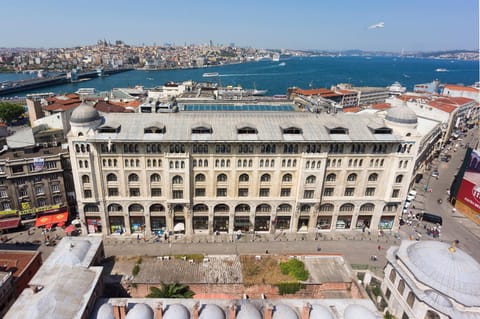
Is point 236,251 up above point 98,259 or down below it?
below

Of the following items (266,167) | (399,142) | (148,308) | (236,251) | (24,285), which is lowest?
(236,251)

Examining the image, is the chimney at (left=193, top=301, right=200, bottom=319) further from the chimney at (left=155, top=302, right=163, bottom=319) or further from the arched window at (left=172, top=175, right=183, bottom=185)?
the arched window at (left=172, top=175, right=183, bottom=185)

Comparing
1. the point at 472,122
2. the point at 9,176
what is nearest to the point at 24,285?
the point at 9,176

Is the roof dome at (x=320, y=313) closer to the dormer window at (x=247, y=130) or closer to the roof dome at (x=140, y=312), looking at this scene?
the roof dome at (x=140, y=312)

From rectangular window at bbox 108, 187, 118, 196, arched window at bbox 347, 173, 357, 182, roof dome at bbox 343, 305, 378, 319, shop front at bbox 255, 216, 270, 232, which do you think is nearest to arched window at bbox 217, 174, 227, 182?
shop front at bbox 255, 216, 270, 232

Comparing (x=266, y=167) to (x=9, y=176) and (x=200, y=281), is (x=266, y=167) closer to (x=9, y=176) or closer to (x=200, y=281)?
(x=200, y=281)

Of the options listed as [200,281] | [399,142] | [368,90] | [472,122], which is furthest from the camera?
[368,90]

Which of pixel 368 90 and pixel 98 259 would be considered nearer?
pixel 98 259

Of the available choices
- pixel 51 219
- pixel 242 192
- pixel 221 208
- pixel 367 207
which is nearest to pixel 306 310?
pixel 242 192
